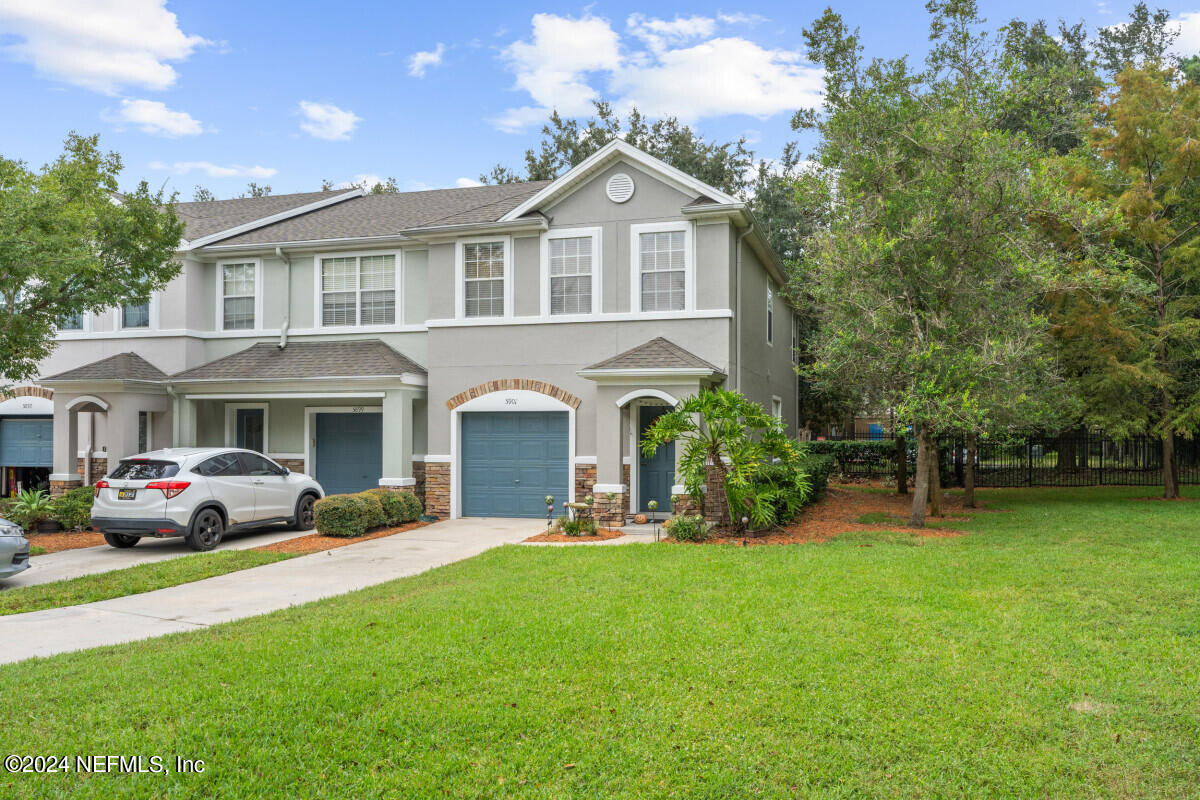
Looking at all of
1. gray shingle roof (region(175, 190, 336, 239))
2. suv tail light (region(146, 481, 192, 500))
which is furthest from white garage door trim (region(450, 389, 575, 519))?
gray shingle roof (region(175, 190, 336, 239))

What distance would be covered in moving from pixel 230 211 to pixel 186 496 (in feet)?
37.8

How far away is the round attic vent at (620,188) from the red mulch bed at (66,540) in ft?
35.7

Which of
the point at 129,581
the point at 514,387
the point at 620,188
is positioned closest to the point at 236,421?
the point at 514,387

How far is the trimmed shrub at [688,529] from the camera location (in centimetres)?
1216

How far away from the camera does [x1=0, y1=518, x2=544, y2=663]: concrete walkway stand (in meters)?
7.19

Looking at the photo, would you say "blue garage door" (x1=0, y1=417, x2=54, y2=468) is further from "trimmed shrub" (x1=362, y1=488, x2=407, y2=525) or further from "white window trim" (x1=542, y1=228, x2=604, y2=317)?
"white window trim" (x1=542, y1=228, x2=604, y2=317)

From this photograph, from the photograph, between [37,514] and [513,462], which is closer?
[37,514]

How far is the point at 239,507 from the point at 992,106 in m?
13.9

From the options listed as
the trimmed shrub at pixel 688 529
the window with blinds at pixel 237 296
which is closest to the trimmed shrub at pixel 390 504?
the trimmed shrub at pixel 688 529

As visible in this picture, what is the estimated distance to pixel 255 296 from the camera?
59.3 ft

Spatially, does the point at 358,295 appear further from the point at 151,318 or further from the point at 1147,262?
the point at 1147,262

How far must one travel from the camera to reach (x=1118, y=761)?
430 centimetres

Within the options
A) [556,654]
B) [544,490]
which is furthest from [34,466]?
[556,654]

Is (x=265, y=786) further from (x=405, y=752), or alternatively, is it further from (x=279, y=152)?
(x=279, y=152)
